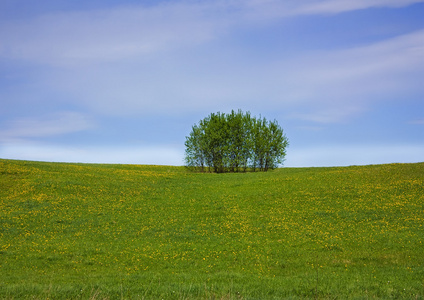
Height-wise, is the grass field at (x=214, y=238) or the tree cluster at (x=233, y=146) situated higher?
the tree cluster at (x=233, y=146)

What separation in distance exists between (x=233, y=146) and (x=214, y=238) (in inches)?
2168

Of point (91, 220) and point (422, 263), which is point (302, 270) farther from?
point (91, 220)

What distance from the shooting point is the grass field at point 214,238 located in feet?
49.3

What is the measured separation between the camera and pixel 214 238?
25812 millimetres

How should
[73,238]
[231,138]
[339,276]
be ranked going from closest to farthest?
[339,276] → [73,238] → [231,138]

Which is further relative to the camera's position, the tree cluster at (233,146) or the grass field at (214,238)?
the tree cluster at (233,146)

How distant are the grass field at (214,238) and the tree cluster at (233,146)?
31.9 metres

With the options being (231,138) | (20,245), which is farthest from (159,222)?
(231,138)

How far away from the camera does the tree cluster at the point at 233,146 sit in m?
79.6

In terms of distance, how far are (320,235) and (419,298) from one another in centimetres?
1289

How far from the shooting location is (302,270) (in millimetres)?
19000

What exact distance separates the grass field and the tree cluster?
1257 inches

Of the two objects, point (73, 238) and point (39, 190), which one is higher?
point (39, 190)

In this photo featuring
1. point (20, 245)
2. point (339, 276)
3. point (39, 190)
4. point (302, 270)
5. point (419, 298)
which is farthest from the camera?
point (39, 190)
